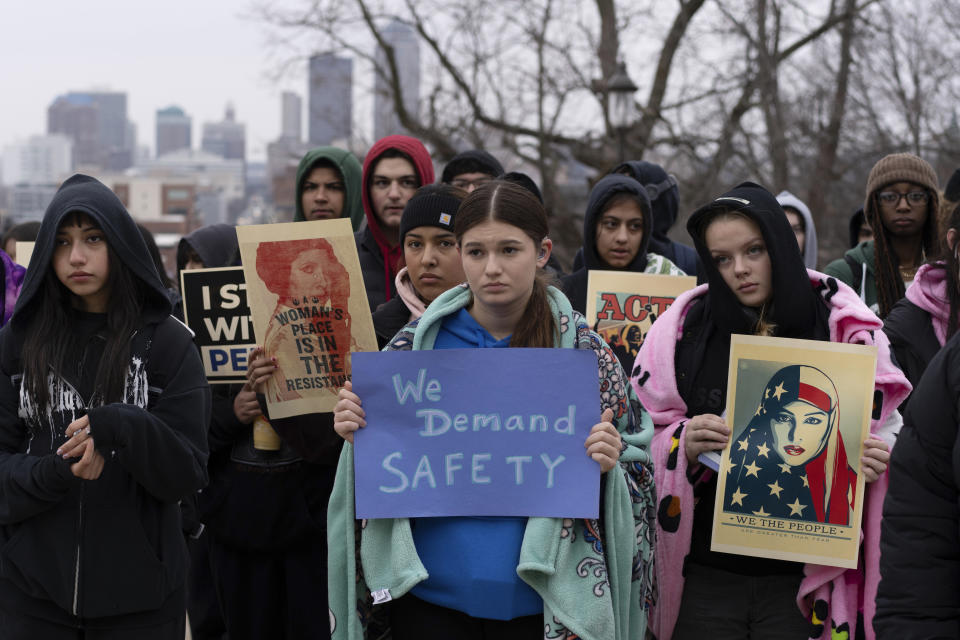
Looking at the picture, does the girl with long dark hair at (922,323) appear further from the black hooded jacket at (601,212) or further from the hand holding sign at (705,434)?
the black hooded jacket at (601,212)

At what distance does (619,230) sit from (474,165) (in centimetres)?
124

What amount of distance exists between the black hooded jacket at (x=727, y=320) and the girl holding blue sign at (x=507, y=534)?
0.33 m

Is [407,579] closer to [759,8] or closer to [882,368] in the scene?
[882,368]

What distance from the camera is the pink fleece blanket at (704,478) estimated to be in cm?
301

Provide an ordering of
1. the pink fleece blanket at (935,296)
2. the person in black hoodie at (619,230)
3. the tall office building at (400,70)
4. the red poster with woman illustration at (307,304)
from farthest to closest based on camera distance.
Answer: the tall office building at (400,70), the person in black hoodie at (619,230), the red poster with woman illustration at (307,304), the pink fleece blanket at (935,296)

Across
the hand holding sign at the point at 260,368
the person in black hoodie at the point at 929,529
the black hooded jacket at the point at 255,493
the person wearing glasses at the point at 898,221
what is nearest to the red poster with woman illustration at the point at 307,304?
the hand holding sign at the point at 260,368

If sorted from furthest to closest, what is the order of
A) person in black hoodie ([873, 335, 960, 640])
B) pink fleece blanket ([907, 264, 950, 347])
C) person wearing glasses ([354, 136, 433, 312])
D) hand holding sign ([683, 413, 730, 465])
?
person wearing glasses ([354, 136, 433, 312]) < pink fleece blanket ([907, 264, 950, 347]) < hand holding sign ([683, 413, 730, 465]) < person in black hoodie ([873, 335, 960, 640])

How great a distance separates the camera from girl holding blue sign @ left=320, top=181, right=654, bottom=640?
2.70 meters

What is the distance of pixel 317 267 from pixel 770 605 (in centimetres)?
186

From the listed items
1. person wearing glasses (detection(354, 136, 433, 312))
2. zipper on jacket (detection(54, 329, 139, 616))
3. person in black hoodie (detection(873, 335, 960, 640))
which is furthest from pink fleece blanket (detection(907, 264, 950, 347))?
zipper on jacket (detection(54, 329, 139, 616))

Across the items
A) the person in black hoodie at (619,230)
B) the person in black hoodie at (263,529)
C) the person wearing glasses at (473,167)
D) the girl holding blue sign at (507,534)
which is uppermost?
the person wearing glasses at (473,167)

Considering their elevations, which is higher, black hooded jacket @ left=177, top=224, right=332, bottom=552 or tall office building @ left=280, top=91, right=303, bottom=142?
tall office building @ left=280, top=91, right=303, bottom=142

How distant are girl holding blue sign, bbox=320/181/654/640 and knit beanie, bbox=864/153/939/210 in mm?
2655

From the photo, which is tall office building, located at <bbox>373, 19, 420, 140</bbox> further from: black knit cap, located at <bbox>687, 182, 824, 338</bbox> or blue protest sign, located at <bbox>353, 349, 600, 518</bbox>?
blue protest sign, located at <bbox>353, 349, 600, 518</bbox>
